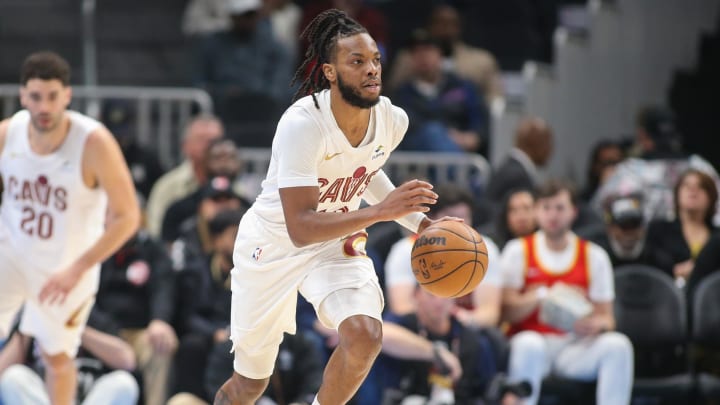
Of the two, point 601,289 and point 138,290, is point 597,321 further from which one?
point 138,290

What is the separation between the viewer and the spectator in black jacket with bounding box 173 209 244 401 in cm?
891

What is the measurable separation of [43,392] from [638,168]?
521 cm

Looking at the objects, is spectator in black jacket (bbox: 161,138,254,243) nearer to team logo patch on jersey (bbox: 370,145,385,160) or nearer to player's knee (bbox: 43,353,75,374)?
player's knee (bbox: 43,353,75,374)

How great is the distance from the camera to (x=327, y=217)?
5766 millimetres

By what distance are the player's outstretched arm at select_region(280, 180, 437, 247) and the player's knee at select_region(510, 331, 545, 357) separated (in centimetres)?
330

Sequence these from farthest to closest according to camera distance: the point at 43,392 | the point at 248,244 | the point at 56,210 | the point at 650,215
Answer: the point at 650,215 < the point at 43,392 < the point at 56,210 < the point at 248,244

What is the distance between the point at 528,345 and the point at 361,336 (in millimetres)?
3192

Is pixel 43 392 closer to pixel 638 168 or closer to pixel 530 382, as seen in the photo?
pixel 530 382

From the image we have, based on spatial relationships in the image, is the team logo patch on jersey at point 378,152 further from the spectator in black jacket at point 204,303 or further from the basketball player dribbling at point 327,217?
the spectator in black jacket at point 204,303

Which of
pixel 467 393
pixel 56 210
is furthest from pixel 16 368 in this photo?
pixel 467 393

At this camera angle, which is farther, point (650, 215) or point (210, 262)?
point (650, 215)

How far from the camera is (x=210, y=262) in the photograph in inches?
365

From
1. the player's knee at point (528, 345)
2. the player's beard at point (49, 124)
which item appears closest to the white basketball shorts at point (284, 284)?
the player's beard at point (49, 124)

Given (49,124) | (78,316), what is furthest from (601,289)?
(49,124)
